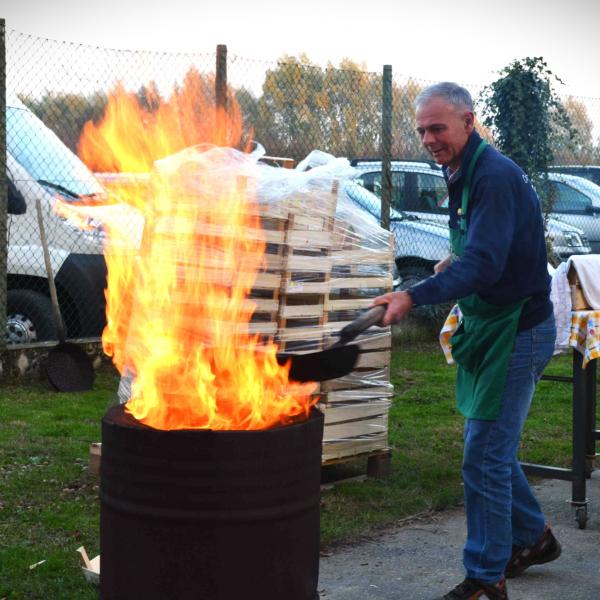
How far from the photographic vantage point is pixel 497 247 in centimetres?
368

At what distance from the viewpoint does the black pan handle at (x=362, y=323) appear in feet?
10.8

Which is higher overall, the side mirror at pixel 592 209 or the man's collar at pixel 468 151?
the man's collar at pixel 468 151

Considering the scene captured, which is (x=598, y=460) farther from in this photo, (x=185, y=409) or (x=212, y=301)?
(x=185, y=409)

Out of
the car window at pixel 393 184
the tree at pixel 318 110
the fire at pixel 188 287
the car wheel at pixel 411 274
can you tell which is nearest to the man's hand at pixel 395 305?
the fire at pixel 188 287

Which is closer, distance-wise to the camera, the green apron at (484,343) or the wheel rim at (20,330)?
the green apron at (484,343)

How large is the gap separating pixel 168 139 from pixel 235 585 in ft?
7.41

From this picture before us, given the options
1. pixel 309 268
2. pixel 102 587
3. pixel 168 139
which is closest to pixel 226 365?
pixel 102 587

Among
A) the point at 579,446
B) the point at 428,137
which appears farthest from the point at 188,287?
the point at 579,446

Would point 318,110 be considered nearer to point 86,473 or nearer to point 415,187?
point 415,187

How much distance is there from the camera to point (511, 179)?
381 centimetres

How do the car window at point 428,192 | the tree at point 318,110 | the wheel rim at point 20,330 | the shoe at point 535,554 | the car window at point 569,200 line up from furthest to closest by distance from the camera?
the car window at point 569,200
the car window at point 428,192
the tree at point 318,110
the wheel rim at point 20,330
the shoe at point 535,554

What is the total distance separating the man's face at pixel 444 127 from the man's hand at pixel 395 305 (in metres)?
0.68

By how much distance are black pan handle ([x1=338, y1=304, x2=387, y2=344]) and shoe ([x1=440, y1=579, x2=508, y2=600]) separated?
1277 millimetres

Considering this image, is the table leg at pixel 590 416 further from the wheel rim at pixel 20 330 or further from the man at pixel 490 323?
the wheel rim at pixel 20 330
